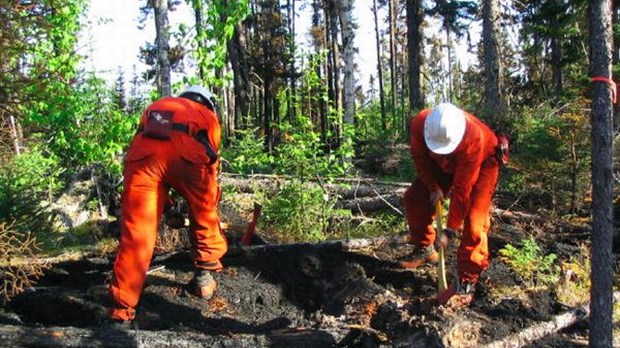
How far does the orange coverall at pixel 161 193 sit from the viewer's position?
3.67 meters

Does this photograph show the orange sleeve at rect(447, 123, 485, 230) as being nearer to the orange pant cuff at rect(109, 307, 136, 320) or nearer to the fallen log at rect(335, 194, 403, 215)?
the orange pant cuff at rect(109, 307, 136, 320)

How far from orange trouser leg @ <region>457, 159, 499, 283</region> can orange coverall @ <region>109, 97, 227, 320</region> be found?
192 cm

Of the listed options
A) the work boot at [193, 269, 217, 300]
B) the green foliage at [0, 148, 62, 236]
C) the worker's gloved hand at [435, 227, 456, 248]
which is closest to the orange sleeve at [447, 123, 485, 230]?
the worker's gloved hand at [435, 227, 456, 248]

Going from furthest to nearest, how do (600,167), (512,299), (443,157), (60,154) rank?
(60,154) → (443,157) → (512,299) → (600,167)

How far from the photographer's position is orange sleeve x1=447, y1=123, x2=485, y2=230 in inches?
167

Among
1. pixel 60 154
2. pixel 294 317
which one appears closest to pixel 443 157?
pixel 294 317

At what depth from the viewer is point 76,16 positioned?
687 cm

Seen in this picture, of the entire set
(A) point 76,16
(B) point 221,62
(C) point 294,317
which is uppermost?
(A) point 76,16

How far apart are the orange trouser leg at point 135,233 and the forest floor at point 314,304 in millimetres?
269

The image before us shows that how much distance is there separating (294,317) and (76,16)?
16.1 feet

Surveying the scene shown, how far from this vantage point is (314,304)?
472 centimetres

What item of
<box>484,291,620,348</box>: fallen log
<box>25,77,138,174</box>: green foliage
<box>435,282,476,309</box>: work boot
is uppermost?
<box>25,77,138,174</box>: green foliage

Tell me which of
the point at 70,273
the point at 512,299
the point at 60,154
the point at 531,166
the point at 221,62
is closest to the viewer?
the point at 512,299

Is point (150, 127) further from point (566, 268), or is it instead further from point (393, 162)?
point (393, 162)
